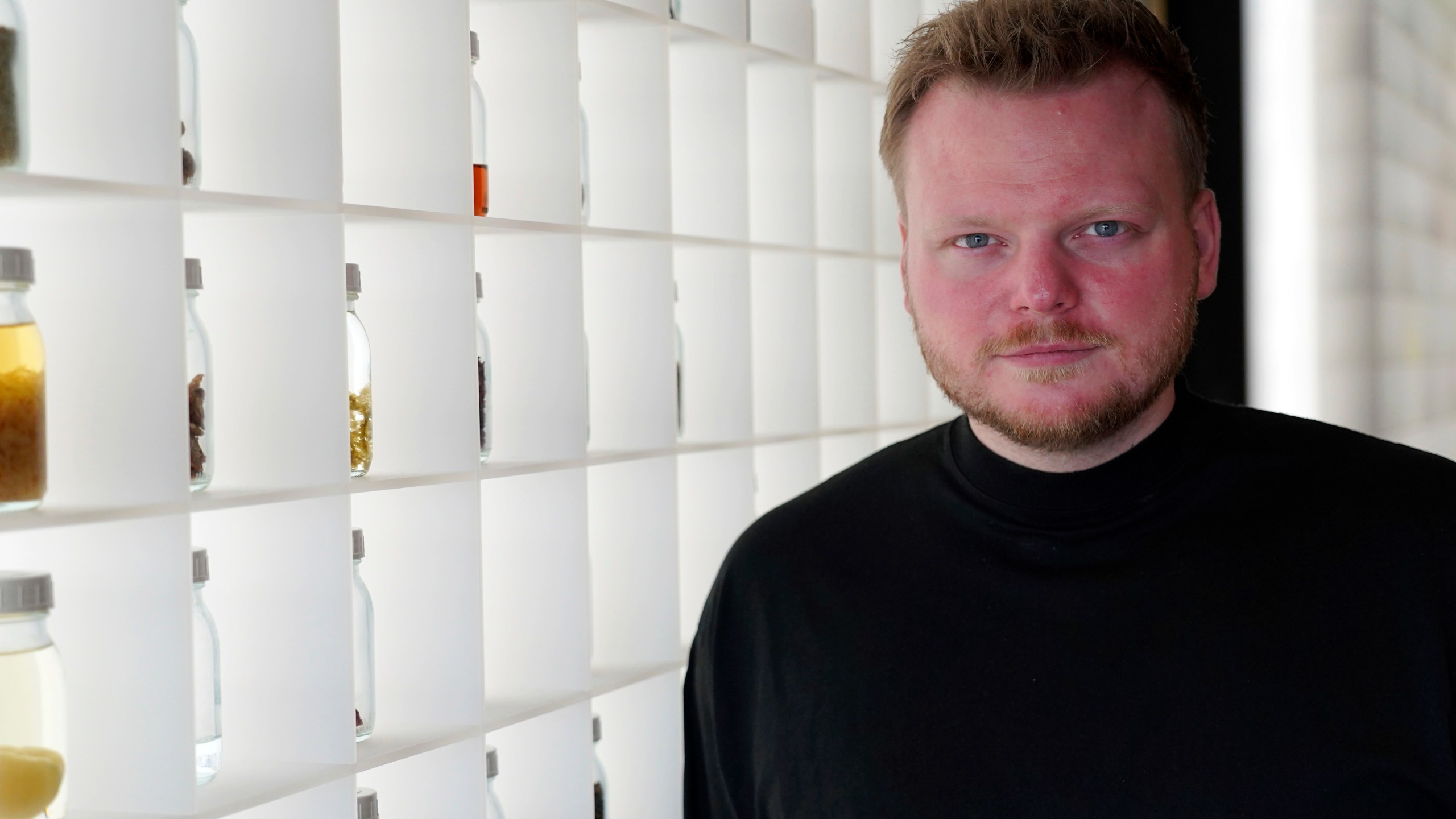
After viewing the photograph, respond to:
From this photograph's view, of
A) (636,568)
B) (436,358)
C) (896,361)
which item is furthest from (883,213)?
(436,358)

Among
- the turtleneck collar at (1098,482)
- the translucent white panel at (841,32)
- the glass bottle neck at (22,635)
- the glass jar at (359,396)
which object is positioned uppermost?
the translucent white panel at (841,32)

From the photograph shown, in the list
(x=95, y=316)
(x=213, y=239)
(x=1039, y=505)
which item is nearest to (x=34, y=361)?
(x=95, y=316)

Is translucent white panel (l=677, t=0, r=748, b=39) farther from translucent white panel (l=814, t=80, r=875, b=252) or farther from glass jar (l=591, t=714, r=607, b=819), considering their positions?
glass jar (l=591, t=714, r=607, b=819)

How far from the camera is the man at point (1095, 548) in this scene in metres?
1.17

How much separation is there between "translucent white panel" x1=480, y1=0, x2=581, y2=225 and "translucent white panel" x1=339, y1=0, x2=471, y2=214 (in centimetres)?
18

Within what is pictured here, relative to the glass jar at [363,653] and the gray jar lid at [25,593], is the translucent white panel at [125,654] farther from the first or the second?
the glass jar at [363,653]

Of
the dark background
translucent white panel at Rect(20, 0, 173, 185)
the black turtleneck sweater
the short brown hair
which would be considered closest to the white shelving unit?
translucent white panel at Rect(20, 0, 173, 185)

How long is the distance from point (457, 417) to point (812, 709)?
51 centimetres

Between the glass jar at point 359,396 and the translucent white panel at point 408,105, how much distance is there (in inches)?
5.0

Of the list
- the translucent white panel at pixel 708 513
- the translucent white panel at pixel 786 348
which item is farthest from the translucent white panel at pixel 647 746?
the translucent white panel at pixel 786 348

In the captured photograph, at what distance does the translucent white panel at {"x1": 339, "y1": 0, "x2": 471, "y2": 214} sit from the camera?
4.90 feet

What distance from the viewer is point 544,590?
1.71 meters

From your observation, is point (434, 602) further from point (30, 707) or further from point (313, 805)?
point (30, 707)

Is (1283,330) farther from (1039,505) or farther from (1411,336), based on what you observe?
(1039,505)
